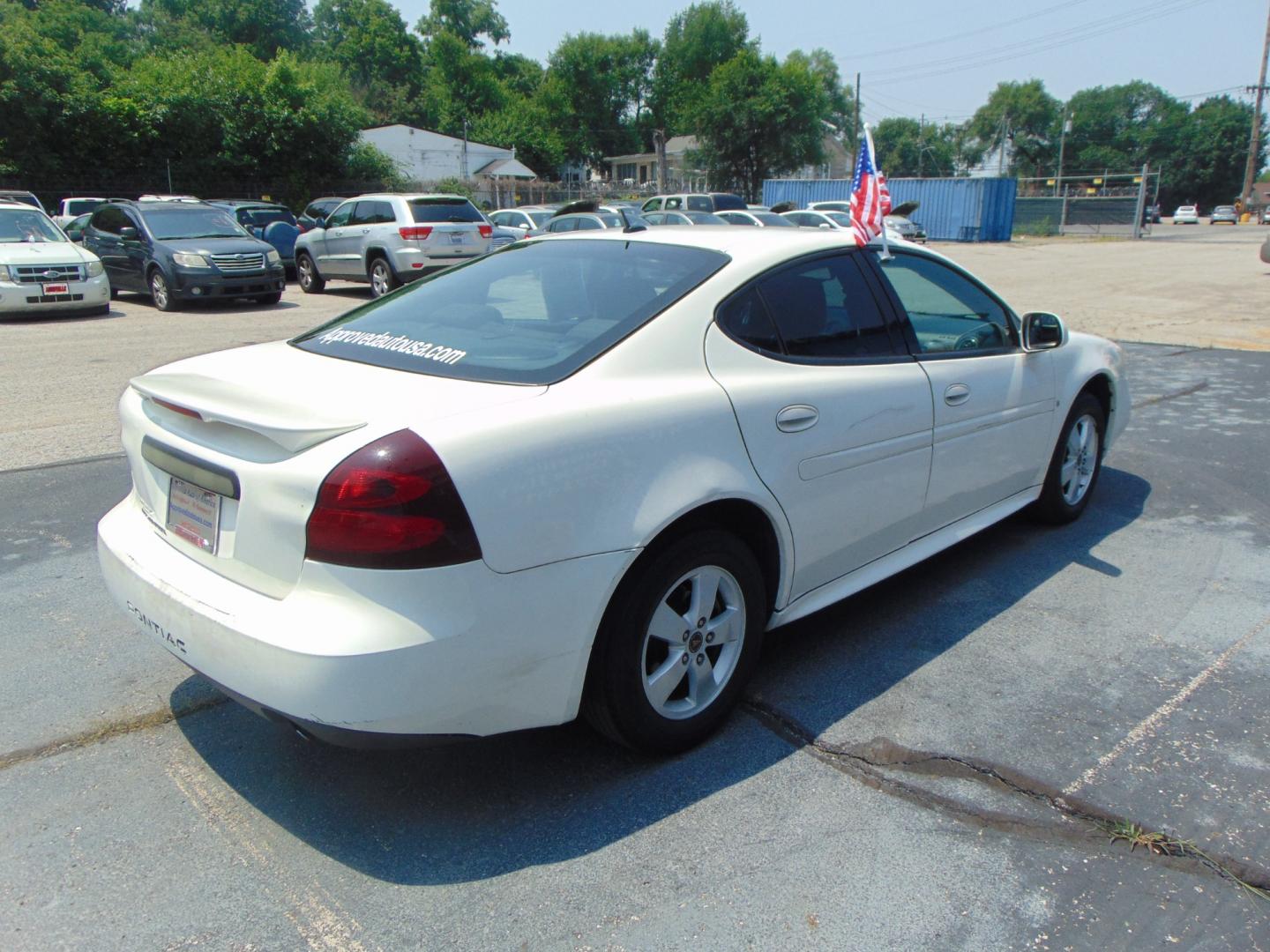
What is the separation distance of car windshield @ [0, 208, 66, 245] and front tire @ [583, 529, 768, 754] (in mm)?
14103

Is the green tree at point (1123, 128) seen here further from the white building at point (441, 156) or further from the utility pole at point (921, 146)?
the white building at point (441, 156)

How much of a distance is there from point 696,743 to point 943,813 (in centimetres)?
76

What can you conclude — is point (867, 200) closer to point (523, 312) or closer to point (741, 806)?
point (523, 312)

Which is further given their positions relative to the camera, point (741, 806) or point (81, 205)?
point (81, 205)

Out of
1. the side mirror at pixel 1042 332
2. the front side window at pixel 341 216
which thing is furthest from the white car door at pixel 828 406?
the front side window at pixel 341 216

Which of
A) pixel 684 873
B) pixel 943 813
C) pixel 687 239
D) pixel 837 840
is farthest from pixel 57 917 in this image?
pixel 687 239

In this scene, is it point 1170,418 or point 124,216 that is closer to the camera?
point 1170,418

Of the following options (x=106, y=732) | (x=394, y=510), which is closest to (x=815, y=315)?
(x=394, y=510)

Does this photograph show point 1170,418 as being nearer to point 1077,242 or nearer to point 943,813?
point 943,813

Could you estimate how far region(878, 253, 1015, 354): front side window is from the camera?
13.4 feet

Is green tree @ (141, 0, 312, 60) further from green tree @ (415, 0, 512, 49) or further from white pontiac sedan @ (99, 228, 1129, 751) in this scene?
white pontiac sedan @ (99, 228, 1129, 751)

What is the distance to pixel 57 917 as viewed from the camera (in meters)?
2.34

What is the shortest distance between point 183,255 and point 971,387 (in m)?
13.3

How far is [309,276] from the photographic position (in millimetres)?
17828
